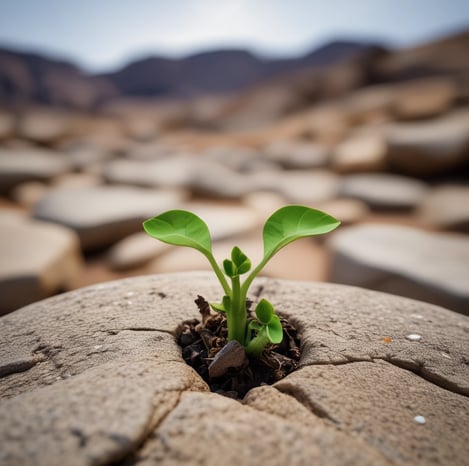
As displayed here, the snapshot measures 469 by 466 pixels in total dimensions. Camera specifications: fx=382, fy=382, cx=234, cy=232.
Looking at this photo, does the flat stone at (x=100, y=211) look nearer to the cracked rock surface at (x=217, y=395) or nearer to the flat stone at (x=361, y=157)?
the cracked rock surface at (x=217, y=395)

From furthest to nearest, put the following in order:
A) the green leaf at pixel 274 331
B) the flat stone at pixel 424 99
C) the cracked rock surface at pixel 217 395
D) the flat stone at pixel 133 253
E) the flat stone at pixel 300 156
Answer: the flat stone at pixel 424 99
the flat stone at pixel 300 156
the flat stone at pixel 133 253
the green leaf at pixel 274 331
the cracked rock surface at pixel 217 395

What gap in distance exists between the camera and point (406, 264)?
2201mm

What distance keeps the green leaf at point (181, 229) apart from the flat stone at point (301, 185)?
3567mm

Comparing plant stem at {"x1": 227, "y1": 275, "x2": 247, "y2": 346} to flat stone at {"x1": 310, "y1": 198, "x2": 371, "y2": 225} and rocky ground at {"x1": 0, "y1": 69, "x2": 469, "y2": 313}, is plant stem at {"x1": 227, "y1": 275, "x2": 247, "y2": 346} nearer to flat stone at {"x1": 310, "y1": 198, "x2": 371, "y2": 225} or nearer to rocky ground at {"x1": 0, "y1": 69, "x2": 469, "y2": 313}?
rocky ground at {"x1": 0, "y1": 69, "x2": 469, "y2": 313}

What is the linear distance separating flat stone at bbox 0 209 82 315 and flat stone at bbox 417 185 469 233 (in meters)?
3.30

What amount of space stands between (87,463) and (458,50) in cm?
1495

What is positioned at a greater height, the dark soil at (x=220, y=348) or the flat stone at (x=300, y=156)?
the flat stone at (x=300, y=156)

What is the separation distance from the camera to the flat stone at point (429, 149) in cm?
459

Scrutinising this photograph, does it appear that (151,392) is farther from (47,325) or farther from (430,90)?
(430,90)

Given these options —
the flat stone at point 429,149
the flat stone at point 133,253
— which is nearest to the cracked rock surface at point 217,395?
the flat stone at point 133,253

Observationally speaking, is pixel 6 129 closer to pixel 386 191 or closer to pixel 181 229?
pixel 386 191

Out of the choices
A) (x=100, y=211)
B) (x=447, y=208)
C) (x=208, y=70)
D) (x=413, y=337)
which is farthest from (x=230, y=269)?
(x=208, y=70)

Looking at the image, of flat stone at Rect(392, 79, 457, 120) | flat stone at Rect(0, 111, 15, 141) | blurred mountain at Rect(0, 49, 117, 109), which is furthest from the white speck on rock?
blurred mountain at Rect(0, 49, 117, 109)

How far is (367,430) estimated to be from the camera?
2.39 ft
